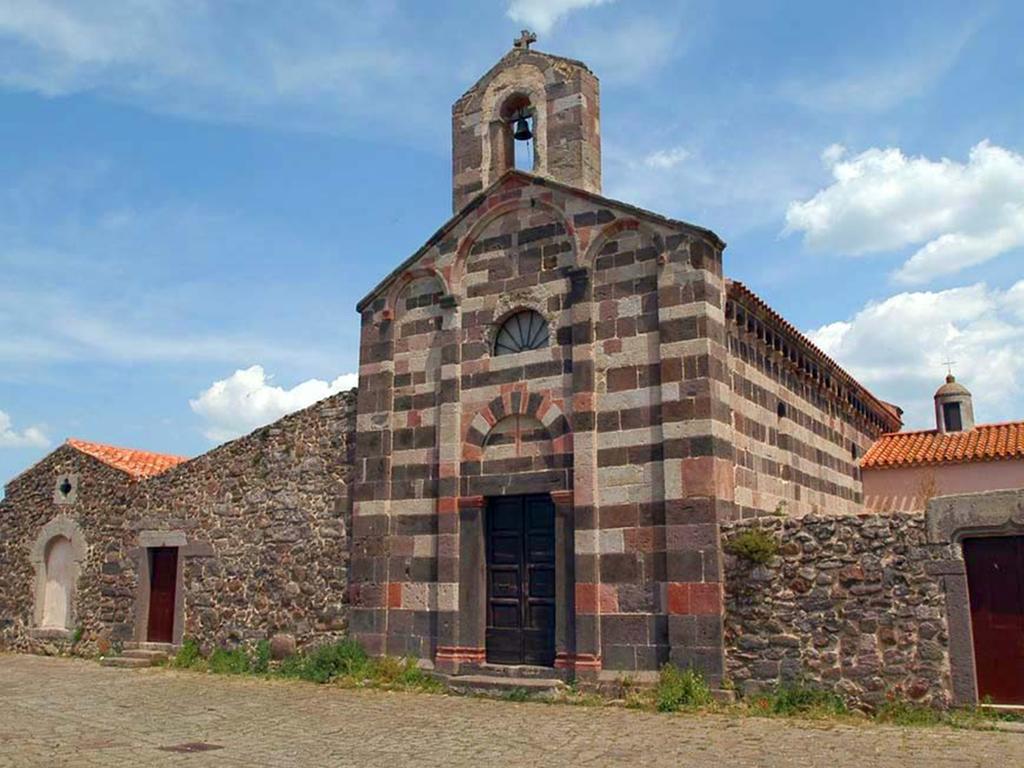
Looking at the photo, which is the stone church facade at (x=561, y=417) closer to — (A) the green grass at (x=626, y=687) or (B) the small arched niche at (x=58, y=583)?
(A) the green grass at (x=626, y=687)

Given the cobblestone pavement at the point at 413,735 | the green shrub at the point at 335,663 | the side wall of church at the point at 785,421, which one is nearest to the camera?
the cobblestone pavement at the point at 413,735

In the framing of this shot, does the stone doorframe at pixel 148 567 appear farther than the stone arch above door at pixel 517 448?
Yes

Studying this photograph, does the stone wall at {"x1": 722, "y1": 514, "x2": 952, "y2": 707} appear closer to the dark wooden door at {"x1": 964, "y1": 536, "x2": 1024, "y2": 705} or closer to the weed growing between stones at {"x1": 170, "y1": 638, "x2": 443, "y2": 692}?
the dark wooden door at {"x1": 964, "y1": 536, "x2": 1024, "y2": 705}

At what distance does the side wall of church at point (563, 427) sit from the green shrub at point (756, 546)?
314mm

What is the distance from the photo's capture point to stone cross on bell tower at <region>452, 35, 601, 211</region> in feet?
46.6

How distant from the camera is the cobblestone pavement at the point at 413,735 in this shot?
8.16 meters

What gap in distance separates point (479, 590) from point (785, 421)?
531cm

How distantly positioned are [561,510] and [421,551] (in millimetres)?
2426

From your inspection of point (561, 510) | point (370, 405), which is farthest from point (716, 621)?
point (370, 405)

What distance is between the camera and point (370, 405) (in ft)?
48.7

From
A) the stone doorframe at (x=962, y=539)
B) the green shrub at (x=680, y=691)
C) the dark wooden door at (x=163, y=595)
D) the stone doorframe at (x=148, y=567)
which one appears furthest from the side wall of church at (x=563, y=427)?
the dark wooden door at (x=163, y=595)

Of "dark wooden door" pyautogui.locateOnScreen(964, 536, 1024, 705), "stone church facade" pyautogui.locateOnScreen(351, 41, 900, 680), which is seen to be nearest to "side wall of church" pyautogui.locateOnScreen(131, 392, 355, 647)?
"stone church facade" pyautogui.locateOnScreen(351, 41, 900, 680)

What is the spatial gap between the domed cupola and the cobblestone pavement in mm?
15299

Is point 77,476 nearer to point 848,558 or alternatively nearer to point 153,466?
point 153,466
